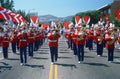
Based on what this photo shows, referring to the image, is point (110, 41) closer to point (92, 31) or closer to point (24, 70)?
point (24, 70)

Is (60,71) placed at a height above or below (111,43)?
below

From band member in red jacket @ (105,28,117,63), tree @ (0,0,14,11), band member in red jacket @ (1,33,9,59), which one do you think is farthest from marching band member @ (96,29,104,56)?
tree @ (0,0,14,11)

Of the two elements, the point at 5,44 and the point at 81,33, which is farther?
the point at 5,44

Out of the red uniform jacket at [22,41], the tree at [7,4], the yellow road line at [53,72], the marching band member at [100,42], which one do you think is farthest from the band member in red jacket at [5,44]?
the tree at [7,4]

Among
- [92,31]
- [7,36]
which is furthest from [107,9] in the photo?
[7,36]

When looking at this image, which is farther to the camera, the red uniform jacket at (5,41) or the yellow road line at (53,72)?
the red uniform jacket at (5,41)

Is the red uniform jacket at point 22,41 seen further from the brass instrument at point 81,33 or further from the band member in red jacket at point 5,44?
the band member in red jacket at point 5,44

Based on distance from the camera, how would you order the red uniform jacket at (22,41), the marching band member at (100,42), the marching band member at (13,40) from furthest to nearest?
1. the marching band member at (13,40)
2. the marching band member at (100,42)
3. the red uniform jacket at (22,41)

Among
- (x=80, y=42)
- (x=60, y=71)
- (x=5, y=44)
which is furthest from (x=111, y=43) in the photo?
(x=5, y=44)

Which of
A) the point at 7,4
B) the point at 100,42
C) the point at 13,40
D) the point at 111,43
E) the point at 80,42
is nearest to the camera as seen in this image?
the point at 80,42

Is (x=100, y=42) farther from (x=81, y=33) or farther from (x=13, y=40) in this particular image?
(x=13, y=40)

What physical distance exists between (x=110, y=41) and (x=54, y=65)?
12.0 feet

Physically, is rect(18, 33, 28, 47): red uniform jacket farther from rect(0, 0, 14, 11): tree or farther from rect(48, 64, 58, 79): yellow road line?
rect(0, 0, 14, 11): tree

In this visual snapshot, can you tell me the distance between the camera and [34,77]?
1410cm
